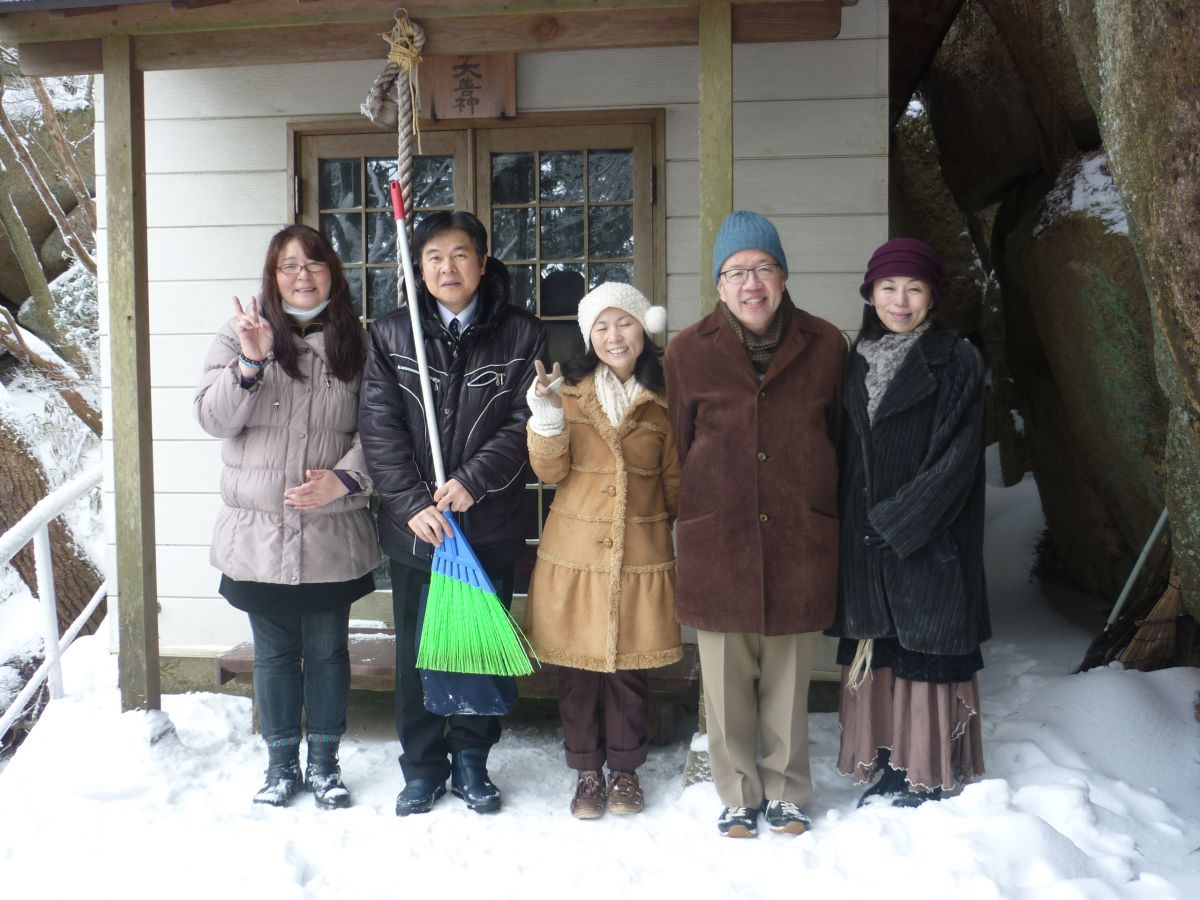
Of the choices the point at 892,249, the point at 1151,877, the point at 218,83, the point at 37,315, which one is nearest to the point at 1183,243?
the point at 892,249

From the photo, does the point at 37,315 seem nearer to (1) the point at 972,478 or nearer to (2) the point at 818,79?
(2) the point at 818,79

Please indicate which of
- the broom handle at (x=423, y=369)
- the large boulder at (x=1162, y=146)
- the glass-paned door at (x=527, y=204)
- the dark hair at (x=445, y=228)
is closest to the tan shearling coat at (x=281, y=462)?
the broom handle at (x=423, y=369)

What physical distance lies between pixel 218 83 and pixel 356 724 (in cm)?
300

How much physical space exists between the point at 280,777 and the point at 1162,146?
10.6 feet

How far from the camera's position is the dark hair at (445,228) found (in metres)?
3.05

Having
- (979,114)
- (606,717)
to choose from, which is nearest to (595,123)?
(606,717)

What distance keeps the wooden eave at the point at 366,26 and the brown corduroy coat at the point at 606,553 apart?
125 centimetres

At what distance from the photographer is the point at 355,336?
3240 millimetres

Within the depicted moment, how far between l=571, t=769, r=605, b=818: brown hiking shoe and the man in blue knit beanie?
15.9 inches

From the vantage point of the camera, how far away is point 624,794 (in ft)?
10.3

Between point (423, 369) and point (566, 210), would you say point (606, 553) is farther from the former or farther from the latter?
point (566, 210)

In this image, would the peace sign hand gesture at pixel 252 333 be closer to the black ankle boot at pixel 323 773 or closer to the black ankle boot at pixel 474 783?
the black ankle boot at pixel 323 773

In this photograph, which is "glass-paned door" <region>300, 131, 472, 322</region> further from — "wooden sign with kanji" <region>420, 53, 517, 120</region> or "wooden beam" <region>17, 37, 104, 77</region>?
"wooden beam" <region>17, 37, 104, 77</region>

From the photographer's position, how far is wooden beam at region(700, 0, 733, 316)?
10.6 feet
